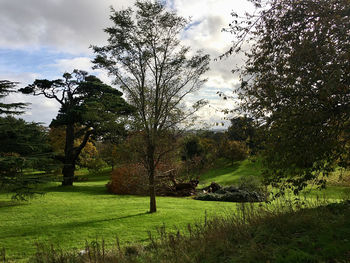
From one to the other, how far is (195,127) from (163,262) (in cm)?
949

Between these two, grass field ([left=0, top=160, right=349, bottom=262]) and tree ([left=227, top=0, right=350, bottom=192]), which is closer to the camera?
tree ([left=227, top=0, right=350, bottom=192])

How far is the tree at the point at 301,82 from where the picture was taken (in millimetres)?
5656

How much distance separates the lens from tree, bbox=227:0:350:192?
566 centimetres

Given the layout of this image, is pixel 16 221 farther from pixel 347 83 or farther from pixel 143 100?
pixel 347 83

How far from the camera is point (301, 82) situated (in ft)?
19.3

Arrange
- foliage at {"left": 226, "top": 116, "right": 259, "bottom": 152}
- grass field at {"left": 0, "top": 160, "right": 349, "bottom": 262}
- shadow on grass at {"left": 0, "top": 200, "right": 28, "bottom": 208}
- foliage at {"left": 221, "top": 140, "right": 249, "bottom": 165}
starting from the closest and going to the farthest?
1. foliage at {"left": 226, "top": 116, "right": 259, "bottom": 152}
2. grass field at {"left": 0, "top": 160, "right": 349, "bottom": 262}
3. shadow on grass at {"left": 0, "top": 200, "right": 28, "bottom": 208}
4. foliage at {"left": 221, "top": 140, "right": 249, "bottom": 165}

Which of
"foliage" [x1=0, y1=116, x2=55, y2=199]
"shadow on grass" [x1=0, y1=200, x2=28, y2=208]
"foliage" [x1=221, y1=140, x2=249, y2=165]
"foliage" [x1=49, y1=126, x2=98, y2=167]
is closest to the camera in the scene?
"foliage" [x1=0, y1=116, x2=55, y2=199]

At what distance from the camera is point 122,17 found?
13664 mm

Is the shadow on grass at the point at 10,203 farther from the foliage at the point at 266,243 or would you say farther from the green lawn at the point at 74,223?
the foliage at the point at 266,243

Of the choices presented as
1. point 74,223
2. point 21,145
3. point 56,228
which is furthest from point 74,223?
point 21,145

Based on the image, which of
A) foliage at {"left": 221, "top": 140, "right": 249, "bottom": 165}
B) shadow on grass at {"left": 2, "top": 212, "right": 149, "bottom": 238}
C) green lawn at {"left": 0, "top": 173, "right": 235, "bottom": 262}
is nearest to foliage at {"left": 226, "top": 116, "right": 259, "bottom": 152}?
green lawn at {"left": 0, "top": 173, "right": 235, "bottom": 262}

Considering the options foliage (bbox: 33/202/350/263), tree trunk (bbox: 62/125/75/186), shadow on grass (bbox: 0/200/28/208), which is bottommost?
shadow on grass (bbox: 0/200/28/208)

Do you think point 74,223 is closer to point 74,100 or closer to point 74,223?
point 74,223

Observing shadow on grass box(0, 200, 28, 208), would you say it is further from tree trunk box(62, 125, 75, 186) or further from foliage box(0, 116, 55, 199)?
tree trunk box(62, 125, 75, 186)
